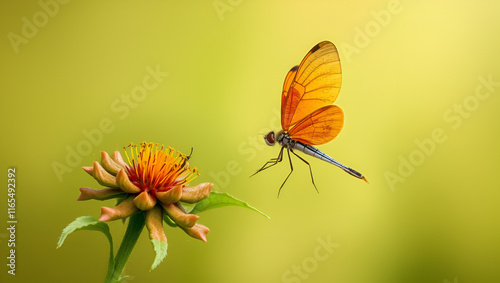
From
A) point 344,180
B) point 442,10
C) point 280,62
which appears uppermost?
point 280,62

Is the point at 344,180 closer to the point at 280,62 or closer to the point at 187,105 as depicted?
the point at 280,62

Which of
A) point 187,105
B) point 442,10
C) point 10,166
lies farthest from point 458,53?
point 10,166

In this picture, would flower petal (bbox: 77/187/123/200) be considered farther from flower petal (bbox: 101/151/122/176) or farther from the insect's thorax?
the insect's thorax

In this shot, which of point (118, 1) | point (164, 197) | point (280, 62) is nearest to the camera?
point (164, 197)

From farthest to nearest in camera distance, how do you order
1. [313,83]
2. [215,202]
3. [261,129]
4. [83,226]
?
[261,129]
[313,83]
[215,202]
[83,226]

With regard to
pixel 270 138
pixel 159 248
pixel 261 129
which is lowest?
pixel 159 248

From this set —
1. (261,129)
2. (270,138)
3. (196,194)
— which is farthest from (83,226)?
(261,129)

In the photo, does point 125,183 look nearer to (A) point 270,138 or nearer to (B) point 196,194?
(B) point 196,194

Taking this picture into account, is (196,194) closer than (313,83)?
Yes
